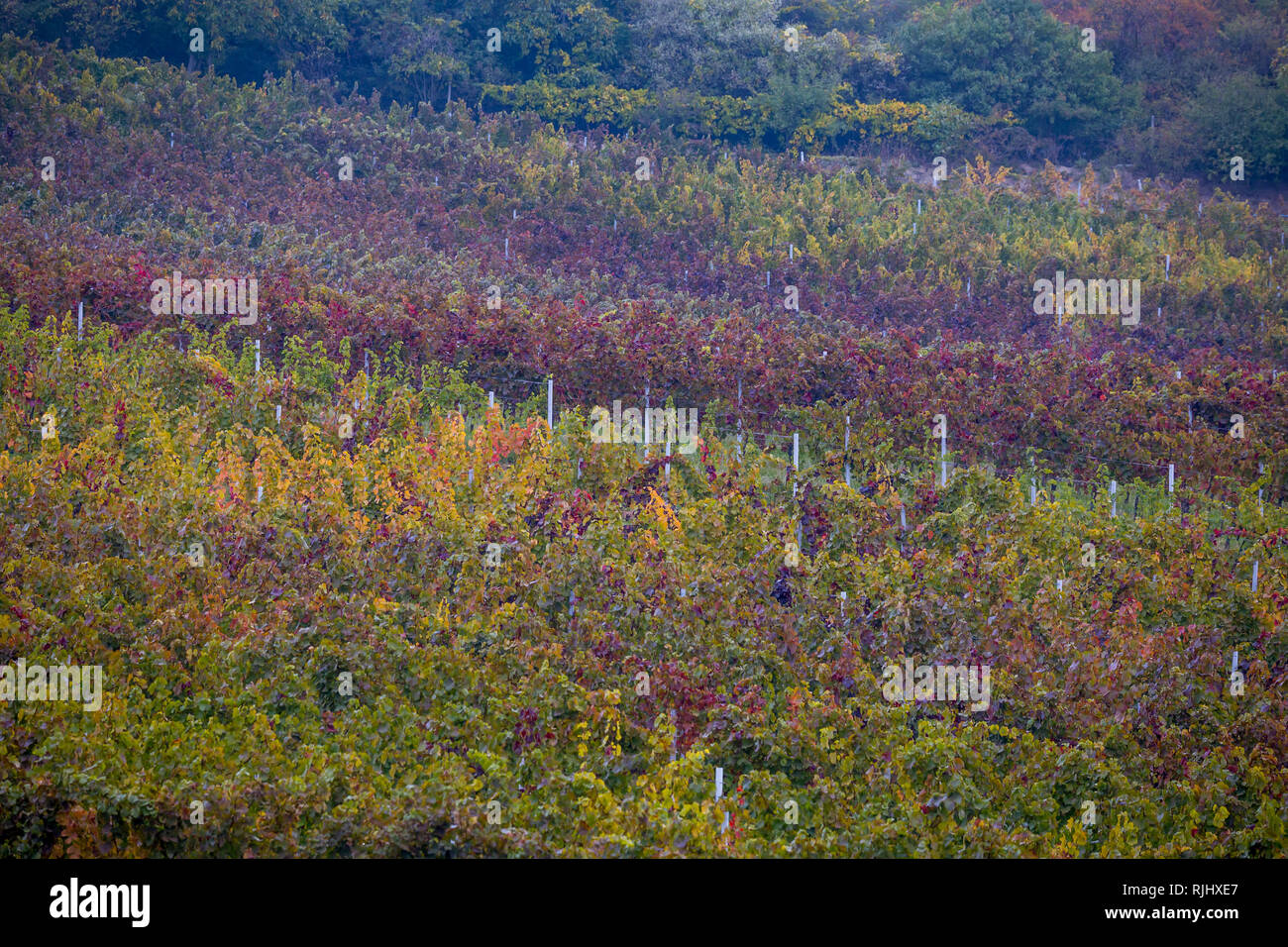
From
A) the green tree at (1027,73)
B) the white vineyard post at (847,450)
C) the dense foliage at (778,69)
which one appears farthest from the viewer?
the green tree at (1027,73)

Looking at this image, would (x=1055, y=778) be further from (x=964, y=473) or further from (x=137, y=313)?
(x=137, y=313)

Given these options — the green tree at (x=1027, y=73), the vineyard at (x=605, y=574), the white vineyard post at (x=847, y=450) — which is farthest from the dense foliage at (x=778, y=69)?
the white vineyard post at (x=847, y=450)

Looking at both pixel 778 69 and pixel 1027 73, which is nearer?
pixel 778 69

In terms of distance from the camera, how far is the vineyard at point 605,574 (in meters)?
6.25

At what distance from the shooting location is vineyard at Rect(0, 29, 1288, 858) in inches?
246

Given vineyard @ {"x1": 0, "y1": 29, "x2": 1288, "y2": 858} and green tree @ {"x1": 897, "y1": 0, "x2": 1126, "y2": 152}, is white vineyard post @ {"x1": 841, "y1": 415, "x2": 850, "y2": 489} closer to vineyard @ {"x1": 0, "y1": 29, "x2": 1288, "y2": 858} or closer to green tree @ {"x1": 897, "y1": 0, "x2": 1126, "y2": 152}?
vineyard @ {"x1": 0, "y1": 29, "x2": 1288, "y2": 858}

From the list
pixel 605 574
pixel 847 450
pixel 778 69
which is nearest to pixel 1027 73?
pixel 778 69

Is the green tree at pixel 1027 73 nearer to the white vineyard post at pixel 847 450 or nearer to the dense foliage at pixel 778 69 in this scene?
the dense foliage at pixel 778 69

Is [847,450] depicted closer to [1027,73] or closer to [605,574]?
[605,574]

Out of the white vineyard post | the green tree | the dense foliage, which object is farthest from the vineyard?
the green tree

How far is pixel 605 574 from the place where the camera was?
8.99 metres

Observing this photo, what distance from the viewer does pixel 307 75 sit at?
107 ft
